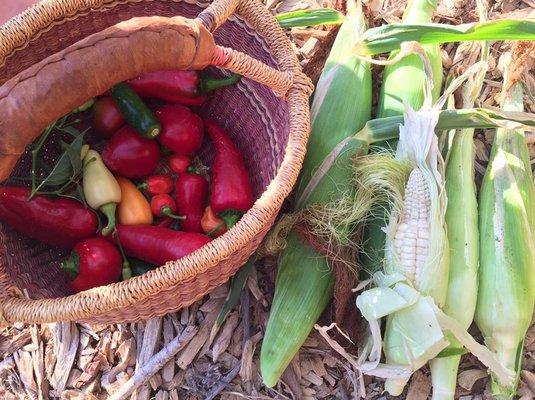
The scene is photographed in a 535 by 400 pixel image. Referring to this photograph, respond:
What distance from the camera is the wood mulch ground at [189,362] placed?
137 cm

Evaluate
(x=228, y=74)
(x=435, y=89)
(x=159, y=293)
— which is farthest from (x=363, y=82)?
(x=159, y=293)

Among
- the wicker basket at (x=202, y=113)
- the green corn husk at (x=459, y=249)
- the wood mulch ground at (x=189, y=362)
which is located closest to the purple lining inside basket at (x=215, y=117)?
the wicker basket at (x=202, y=113)

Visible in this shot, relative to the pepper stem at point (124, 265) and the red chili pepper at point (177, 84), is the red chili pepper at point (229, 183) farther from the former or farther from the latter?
the pepper stem at point (124, 265)

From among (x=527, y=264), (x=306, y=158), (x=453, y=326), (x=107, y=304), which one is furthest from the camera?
(x=306, y=158)

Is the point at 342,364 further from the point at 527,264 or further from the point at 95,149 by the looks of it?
the point at 95,149

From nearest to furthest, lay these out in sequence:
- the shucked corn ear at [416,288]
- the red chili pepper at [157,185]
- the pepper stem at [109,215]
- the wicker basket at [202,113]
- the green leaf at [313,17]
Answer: the wicker basket at [202,113], the shucked corn ear at [416,288], the pepper stem at [109,215], the red chili pepper at [157,185], the green leaf at [313,17]

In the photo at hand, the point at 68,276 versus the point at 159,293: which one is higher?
the point at 159,293

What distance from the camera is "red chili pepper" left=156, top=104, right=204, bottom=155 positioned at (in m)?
1.39

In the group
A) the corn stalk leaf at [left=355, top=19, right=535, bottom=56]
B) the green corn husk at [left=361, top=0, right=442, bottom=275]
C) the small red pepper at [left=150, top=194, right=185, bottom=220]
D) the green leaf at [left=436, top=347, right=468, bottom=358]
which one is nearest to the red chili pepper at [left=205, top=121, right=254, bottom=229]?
the small red pepper at [left=150, top=194, right=185, bottom=220]

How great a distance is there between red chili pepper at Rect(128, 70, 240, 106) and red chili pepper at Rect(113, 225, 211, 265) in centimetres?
33

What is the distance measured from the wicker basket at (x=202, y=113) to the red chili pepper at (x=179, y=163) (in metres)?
0.15

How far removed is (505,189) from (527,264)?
7.2 inches

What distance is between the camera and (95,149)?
1.46 m

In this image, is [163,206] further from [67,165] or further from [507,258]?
[507,258]
